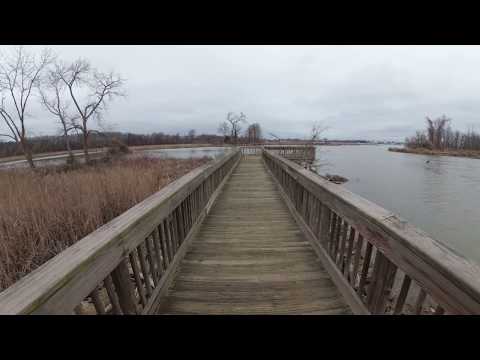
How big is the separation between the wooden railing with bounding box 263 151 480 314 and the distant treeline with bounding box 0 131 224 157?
25959 millimetres

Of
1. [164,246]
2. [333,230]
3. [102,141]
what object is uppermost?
[102,141]

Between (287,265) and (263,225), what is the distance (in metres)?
1.24

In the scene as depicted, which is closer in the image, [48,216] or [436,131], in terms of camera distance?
[48,216]

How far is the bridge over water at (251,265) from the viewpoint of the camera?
35.0 inches

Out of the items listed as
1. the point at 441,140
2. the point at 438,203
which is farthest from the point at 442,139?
the point at 438,203

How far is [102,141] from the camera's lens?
82.8 ft

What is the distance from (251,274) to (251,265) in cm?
18

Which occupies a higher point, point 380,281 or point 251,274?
point 380,281

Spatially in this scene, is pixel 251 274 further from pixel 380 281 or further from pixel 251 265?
pixel 380 281
